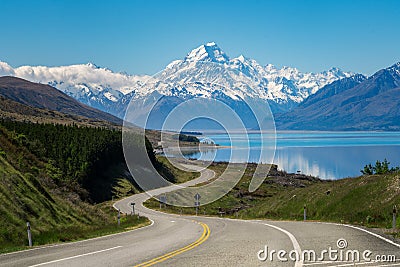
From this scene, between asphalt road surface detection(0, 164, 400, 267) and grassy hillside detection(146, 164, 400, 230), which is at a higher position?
asphalt road surface detection(0, 164, 400, 267)

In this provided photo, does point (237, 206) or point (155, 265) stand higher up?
point (155, 265)

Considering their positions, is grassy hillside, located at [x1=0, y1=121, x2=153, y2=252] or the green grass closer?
the green grass

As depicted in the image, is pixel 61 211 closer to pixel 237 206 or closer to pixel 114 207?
pixel 114 207

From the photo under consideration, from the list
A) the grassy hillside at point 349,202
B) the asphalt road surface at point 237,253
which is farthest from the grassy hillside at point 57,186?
the grassy hillside at point 349,202

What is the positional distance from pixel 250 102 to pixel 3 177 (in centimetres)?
1512

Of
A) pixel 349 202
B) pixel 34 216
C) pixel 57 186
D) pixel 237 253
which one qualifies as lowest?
pixel 349 202

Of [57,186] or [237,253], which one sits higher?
[237,253]

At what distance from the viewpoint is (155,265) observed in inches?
491

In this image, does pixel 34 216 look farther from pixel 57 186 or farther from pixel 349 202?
pixel 349 202

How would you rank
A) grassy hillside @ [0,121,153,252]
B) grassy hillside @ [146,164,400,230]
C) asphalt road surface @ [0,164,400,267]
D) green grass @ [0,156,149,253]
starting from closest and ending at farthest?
1. asphalt road surface @ [0,164,400,267]
2. green grass @ [0,156,149,253]
3. grassy hillside @ [0,121,153,252]
4. grassy hillside @ [146,164,400,230]

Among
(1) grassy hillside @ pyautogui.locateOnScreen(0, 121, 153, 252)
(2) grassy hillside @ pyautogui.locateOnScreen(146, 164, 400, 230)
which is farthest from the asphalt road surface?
(2) grassy hillside @ pyautogui.locateOnScreen(146, 164, 400, 230)

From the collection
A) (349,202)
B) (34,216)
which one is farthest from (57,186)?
(349,202)

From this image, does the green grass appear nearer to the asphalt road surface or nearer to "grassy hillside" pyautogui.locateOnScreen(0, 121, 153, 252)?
"grassy hillside" pyautogui.locateOnScreen(0, 121, 153, 252)

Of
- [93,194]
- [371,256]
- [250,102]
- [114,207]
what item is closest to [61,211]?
[250,102]
